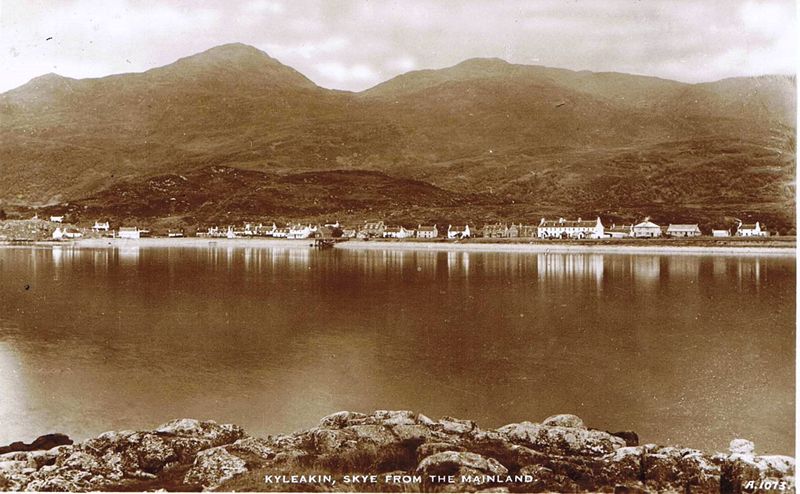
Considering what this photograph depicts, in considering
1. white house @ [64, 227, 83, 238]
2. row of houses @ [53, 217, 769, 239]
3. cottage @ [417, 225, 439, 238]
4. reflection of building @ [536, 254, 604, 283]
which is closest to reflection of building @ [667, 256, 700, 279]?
reflection of building @ [536, 254, 604, 283]

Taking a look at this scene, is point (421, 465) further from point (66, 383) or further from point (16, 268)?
point (16, 268)

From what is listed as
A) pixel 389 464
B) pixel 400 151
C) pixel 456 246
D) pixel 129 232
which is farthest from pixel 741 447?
pixel 400 151

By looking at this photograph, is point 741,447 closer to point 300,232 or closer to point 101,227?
point 300,232

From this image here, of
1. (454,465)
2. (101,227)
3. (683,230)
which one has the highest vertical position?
(101,227)

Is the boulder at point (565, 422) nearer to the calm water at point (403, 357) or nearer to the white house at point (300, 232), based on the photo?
the calm water at point (403, 357)

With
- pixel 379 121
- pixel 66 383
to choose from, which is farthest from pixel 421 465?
pixel 379 121

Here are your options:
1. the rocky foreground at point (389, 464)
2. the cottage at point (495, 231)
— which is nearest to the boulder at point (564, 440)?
the rocky foreground at point (389, 464)
